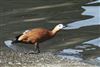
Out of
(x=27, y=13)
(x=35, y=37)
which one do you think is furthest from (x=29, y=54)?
(x=27, y=13)

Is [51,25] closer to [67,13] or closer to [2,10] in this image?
[67,13]

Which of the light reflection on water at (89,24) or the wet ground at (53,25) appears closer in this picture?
the wet ground at (53,25)

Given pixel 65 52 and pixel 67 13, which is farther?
pixel 67 13

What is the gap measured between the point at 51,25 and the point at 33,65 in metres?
5.40

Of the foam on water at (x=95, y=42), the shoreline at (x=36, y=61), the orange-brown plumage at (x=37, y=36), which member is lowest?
the foam on water at (x=95, y=42)

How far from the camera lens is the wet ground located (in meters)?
10.7

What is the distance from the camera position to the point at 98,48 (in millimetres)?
12281

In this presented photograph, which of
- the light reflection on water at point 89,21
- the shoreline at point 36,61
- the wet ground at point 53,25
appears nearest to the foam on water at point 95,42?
the wet ground at point 53,25

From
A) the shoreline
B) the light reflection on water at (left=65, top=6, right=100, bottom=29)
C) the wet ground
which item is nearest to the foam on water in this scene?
the wet ground

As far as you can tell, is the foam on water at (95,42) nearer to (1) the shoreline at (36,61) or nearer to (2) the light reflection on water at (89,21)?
(2) the light reflection on water at (89,21)

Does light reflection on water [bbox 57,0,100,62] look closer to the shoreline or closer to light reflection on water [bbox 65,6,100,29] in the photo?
light reflection on water [bbox 65,6,100,29]

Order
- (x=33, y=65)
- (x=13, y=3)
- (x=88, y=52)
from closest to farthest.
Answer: (x=33, y=65) < (x=88, y=52) < (x=13, y=3)

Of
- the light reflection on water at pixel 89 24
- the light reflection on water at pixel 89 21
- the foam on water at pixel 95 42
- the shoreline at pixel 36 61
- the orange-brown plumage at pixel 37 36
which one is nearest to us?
the shoreline at pixel 36 61

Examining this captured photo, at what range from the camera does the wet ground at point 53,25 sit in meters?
Answer: 10.7
